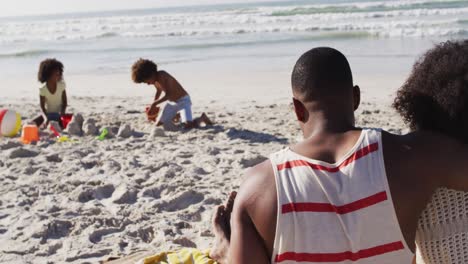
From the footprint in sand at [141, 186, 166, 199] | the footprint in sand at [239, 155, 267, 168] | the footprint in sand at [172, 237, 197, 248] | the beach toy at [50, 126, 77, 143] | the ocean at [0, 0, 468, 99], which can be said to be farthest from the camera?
the ocean at [0, 0, 468, 99]

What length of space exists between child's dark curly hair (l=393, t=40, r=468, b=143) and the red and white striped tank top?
27cm

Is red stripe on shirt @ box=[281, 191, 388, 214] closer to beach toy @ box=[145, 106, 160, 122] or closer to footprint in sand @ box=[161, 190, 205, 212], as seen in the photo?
footprint in sand @ box=[161, 190, 205, 212]

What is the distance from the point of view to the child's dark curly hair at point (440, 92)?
1.91m

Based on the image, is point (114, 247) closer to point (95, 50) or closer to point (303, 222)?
point (303, 222)

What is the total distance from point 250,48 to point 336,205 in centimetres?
1440

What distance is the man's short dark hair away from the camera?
1867mm

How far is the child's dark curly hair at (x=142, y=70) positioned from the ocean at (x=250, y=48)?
2.37 meters

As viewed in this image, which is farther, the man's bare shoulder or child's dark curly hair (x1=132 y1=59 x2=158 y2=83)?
child's dark curly hair (x1=132 y1=59 x2=158 y2=83)

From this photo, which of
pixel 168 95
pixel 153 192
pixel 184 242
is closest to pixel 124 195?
pixel 153 192

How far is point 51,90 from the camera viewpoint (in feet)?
23.9

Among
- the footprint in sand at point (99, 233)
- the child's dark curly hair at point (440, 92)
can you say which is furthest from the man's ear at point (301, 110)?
the footprint in sand at point (99, 233)

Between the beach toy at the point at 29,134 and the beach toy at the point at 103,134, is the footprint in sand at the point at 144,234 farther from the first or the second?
the beach toy at the point at 29,134

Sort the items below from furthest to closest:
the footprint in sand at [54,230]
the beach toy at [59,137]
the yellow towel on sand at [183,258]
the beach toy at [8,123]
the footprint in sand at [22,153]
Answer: the beach toy at [8,123] < the beach toy at [59,137] < the footprint in sand at [22,153] < the footprint in sand at [54,230] < the yellow towel on sand at [183,258]

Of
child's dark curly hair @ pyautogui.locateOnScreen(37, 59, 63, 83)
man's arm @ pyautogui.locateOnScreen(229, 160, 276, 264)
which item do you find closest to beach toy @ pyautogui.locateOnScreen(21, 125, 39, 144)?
child's dark curly hair @ pyautogui.locateOnScreen(37, 59, 63, 83)
